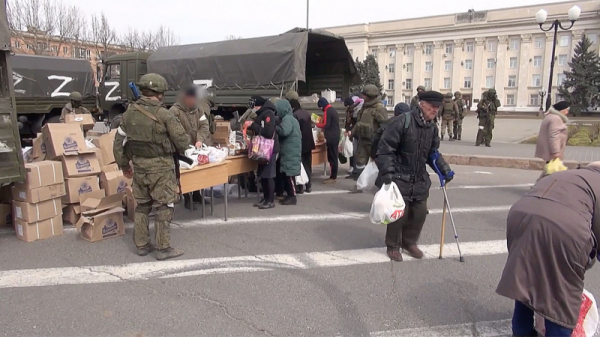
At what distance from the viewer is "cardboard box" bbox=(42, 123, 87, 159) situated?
18.2 feet

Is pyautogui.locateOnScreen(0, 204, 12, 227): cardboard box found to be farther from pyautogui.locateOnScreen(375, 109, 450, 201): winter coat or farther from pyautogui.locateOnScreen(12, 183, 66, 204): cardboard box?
pyautogui.locateOnScreen(375, 109, 450, 201): winter coat

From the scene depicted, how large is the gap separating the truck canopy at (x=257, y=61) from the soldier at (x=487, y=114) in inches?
167

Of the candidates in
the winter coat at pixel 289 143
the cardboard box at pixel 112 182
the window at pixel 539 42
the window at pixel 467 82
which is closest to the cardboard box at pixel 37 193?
the cardboard box at pixel 112 182

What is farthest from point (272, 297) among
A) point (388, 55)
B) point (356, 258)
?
point (388, 55)

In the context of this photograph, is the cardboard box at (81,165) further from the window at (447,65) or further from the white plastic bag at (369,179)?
the window at (447,65)

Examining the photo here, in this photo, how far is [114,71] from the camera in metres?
15.0

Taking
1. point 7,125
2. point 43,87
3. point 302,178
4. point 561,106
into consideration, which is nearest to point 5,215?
point 7,125

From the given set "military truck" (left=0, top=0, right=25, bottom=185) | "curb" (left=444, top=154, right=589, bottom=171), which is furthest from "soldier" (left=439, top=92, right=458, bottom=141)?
"military truck" (left=0, top=0, right=25, bottom=185)

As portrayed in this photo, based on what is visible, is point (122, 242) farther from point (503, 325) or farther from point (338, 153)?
point (338, 153)

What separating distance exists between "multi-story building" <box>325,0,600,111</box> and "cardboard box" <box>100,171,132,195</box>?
6399 cm

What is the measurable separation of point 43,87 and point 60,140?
1182 cm

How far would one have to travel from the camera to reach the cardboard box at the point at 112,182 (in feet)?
20.0

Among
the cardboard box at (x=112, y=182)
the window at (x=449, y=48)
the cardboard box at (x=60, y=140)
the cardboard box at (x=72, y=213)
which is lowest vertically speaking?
the cardboard box at (x=72, y=213)

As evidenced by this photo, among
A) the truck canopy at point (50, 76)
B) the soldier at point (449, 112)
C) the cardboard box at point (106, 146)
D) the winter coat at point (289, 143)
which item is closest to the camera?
the cardboard box at point (106, 146)
